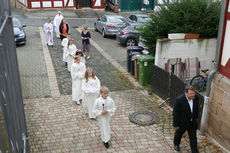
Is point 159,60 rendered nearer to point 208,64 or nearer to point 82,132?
point 208,64

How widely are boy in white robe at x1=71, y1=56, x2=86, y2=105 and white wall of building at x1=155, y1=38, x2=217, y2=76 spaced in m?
3.06

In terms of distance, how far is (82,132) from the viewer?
7320 mm

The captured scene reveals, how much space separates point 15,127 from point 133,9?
97.6ft

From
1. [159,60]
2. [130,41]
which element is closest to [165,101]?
[159,60]

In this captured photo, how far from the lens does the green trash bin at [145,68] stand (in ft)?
34.4

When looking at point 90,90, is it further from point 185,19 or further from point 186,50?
point 185,19

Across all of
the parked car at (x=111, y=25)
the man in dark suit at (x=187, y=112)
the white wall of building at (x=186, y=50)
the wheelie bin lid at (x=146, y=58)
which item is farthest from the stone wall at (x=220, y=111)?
the parked car at (x=111, y=25)

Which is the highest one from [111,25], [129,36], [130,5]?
[130,5]

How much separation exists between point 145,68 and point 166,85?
1597 mm

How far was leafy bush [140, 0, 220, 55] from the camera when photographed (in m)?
10.5

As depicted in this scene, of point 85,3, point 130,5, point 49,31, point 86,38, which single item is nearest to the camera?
point 86,38

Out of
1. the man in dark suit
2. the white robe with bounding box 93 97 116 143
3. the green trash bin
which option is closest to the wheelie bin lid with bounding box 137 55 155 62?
the green trash bin

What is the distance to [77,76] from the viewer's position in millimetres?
8727

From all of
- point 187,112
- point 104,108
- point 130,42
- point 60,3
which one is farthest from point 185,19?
point 60,3
